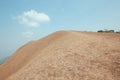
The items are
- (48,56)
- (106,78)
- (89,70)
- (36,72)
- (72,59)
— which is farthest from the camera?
(48,56)

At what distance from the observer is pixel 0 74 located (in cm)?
2181

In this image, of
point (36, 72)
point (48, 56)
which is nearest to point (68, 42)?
point (48, 56)

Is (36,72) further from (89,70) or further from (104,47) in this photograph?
(104,47)

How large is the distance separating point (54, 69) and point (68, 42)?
18.7 feet

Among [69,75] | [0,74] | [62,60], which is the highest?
[62,60]

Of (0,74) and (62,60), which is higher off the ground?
(62,60)

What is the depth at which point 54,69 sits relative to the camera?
1287 cm

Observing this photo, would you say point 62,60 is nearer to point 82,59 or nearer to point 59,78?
point 82,59

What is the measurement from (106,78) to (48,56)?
19.8ft

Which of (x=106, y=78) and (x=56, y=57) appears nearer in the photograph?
(x=106, y=78)

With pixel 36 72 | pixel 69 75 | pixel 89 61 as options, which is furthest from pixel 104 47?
pixel 36 72

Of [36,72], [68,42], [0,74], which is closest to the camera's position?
[36,72]

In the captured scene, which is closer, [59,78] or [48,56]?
[59,78]

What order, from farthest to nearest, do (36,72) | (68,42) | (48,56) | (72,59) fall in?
(68,42), (48,56), (72,59), (36,72)
